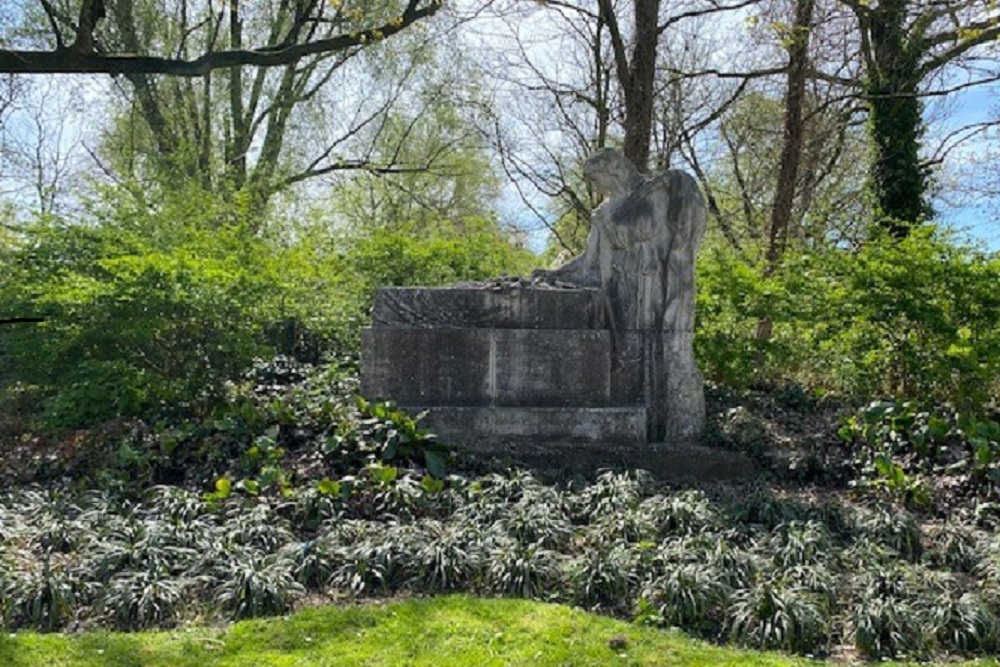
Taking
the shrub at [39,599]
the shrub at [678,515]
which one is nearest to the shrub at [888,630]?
the shrub at [678,515]

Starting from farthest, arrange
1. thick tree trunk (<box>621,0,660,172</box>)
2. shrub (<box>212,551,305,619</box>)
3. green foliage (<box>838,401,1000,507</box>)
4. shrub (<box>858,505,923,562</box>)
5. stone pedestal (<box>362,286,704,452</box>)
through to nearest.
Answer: thick tree trunk (<box>621,0,660,172</box>), stone pedestal (<box>362,286,704,452</box>), green foliage (<box>838,401,1000,507</box>), shrub (<box>858,505,923,562</box>), shrub (<box>212,551,305,619</box>)

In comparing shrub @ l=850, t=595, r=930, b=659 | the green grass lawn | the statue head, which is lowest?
the green grass lawn

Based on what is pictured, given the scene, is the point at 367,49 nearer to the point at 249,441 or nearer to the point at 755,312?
the point at 755,312

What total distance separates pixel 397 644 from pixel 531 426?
3688mm

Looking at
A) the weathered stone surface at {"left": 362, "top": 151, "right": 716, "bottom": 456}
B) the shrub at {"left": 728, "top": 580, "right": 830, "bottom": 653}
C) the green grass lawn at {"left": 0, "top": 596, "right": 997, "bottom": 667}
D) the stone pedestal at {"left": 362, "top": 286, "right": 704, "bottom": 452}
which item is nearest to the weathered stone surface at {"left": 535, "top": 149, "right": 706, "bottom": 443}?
the weathered stone surface at {"left": 362, "top": 151, "right": 716, "bottom": 456}

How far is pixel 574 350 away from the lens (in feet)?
27.0

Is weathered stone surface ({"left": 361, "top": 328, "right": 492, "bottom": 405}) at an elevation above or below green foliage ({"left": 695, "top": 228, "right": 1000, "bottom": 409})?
below

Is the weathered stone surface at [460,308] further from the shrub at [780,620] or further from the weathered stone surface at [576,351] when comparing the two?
the shrub at [780,620]

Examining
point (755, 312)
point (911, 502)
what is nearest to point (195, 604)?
point (911, 502)

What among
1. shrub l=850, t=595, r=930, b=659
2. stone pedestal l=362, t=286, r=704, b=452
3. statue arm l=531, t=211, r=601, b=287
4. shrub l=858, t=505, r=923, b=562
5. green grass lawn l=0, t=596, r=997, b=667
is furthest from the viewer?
statue arm l=531, t=211, r=601, b=287

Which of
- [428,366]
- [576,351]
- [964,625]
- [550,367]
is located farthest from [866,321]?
[964,625]

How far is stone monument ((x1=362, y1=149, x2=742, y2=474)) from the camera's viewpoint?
808cm

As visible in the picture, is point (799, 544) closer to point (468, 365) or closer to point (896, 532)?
point (896, 532)

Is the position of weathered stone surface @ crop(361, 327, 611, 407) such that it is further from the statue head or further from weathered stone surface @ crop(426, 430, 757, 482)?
the statue head
